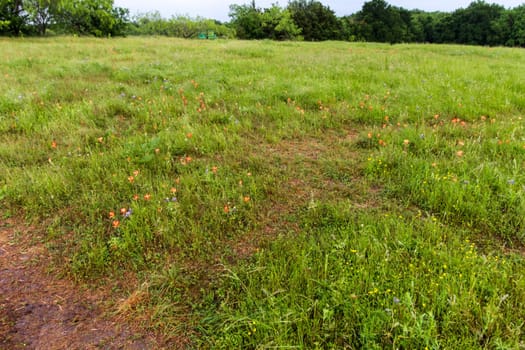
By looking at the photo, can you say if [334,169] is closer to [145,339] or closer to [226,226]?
[226,226]

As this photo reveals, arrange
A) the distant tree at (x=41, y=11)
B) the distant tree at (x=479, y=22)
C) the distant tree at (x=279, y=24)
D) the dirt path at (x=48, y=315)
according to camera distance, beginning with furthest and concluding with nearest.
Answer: the distant tree at (x=479, y=22) < the distant tree at (x=279, y=24) < the distant tree at (x=41, y=11) < the dirt path at (x=48, y=315)

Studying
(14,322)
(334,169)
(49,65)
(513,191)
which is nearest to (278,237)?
(334,169)

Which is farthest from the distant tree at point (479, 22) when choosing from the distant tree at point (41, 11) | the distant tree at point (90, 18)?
Answer: the distant tree at point (41, 11)

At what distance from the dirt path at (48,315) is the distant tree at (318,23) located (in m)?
62.4

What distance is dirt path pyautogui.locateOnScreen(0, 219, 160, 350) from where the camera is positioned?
6.82ft

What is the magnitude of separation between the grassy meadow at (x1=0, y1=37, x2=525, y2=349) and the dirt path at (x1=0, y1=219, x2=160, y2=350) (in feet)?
0.46

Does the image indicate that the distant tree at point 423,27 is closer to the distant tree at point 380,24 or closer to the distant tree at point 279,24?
the distant tree at point 380,24

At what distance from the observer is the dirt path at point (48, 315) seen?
2078mm

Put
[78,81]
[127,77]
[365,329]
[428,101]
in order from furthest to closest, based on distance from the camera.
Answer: [127,77], [78,81], [428,101], [365,329]

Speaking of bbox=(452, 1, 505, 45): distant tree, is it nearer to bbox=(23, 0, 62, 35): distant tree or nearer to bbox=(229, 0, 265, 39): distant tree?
bbox=(229, 0, 265, 39): distant tree

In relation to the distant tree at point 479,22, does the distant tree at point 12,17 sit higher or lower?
lower

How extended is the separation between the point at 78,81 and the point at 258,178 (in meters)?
7.05

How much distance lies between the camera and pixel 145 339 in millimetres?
2113

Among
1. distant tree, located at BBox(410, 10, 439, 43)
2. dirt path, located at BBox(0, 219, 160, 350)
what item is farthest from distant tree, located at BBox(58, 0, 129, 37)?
distant tree, located at BBox(410, 10, 439, 43)
